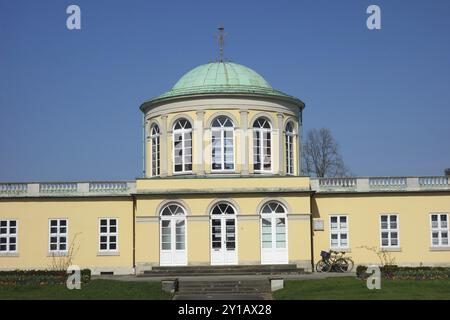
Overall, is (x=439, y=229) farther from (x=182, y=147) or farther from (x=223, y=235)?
(x=182, y=147)

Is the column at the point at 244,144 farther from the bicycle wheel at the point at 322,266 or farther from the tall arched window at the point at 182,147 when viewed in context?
the bicycle wheel at the point at 322,266

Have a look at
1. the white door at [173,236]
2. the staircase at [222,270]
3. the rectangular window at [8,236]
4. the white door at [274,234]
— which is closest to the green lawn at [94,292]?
the staircase at [222,270]

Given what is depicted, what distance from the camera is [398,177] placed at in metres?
39.0

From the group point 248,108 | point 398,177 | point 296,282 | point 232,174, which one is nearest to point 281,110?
point 248,108

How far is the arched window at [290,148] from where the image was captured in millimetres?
41781

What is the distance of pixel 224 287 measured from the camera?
30391 millimetres

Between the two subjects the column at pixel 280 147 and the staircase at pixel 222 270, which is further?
the column at pixel 280 147

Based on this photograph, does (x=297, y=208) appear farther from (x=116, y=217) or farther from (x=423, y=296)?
(x=423, y=296)

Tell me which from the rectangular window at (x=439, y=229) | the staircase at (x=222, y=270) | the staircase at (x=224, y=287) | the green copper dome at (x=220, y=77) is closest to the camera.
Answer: the staircase at (x=224, y=287)

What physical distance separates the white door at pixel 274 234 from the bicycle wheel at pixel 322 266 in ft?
5.60

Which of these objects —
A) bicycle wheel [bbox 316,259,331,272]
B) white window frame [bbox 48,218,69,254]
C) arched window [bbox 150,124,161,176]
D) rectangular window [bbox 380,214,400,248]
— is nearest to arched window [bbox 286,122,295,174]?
rectangular window [bbox 380,214,400,248]

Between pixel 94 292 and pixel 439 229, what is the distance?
62.6 ft

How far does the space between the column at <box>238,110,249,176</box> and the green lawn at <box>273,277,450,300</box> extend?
10274mm

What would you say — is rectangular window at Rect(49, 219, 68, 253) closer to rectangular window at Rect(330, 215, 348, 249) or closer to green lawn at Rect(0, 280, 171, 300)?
green lawn at Rect(0, 280, 171, 300)
